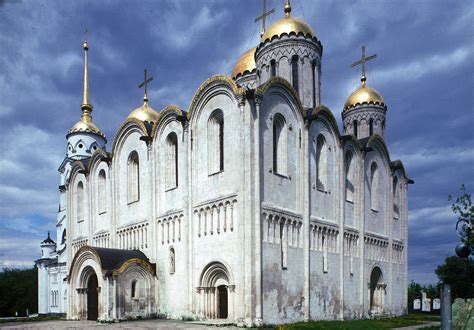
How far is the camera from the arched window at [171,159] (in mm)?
25125

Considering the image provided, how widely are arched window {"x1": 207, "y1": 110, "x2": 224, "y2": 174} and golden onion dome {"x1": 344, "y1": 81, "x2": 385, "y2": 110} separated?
16632mm

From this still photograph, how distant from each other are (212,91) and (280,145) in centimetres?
385

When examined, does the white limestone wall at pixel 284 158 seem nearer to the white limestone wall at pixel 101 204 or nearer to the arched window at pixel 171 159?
the arched window at pixel 171 159

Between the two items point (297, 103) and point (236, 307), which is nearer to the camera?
point (236, 307)

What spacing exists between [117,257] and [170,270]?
9.36 ft

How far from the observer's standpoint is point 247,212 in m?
19.6

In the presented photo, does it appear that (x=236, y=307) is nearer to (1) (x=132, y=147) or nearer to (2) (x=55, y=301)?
(1) (x=132, y=147)

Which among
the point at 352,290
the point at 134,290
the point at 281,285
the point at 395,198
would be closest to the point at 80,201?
the point at 134,290

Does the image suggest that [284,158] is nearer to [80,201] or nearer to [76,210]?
[80,201]

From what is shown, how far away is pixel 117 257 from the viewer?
2456cm

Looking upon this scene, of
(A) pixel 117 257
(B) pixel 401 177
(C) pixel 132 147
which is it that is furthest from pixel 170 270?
(B) pixel 401 177

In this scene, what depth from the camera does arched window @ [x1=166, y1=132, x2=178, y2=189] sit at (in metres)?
25.1

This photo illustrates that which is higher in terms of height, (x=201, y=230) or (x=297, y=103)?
(x=297, y=103)

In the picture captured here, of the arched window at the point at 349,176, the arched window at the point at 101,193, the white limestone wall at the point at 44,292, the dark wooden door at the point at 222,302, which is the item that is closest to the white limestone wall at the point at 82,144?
the white limestone wall at the point at 44,292
